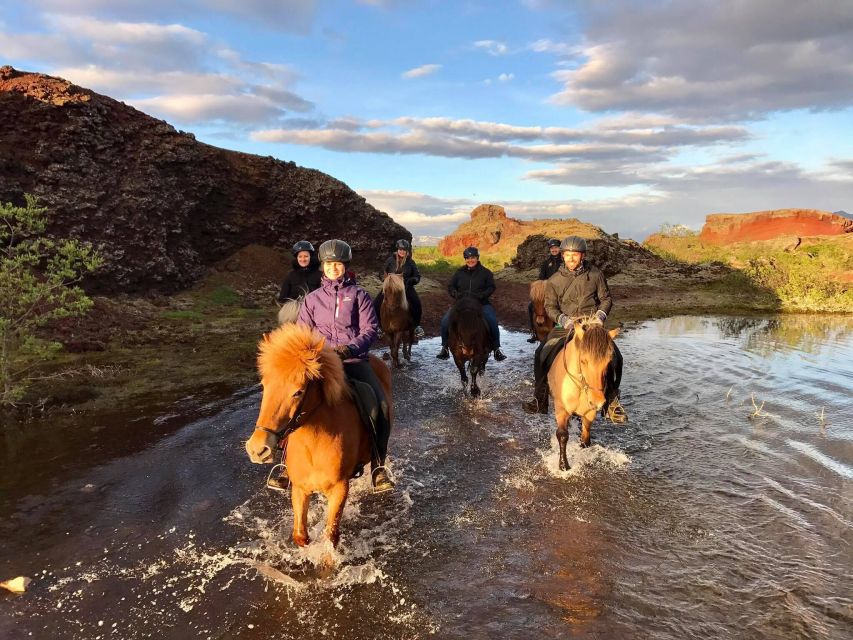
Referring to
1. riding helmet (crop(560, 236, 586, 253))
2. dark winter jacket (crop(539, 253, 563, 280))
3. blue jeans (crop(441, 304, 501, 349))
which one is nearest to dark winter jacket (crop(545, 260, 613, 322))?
riding helmet (crop(560, 236, 586, 253))

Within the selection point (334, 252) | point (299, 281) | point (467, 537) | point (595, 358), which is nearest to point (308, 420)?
point (334, 252)

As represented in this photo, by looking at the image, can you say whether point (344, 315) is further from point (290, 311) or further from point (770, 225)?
point (770, 225)

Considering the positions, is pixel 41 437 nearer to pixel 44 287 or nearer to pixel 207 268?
pixel 44 287

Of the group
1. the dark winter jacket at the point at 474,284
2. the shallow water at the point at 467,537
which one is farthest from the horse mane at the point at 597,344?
the dark winter jacket at the point at 474,284

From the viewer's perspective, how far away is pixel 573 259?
7582 mm

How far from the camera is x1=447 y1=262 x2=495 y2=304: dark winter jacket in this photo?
444 inches

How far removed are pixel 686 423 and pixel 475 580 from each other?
5.68 metres

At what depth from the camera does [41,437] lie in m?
7.23

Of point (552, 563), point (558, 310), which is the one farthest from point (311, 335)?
point (558, 310)

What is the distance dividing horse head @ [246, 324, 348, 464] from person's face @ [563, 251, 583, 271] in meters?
4.94

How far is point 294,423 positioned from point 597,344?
12.6 ft

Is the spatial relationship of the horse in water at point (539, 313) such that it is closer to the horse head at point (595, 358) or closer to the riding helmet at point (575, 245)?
the riding helmet at point (575, 245)

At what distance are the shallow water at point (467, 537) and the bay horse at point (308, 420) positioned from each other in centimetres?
80

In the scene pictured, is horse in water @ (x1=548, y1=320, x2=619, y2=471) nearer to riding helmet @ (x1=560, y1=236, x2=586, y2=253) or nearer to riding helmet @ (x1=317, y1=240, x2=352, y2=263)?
riding helmet @ (x1=560, y1=236, x2=586, y2=253)
